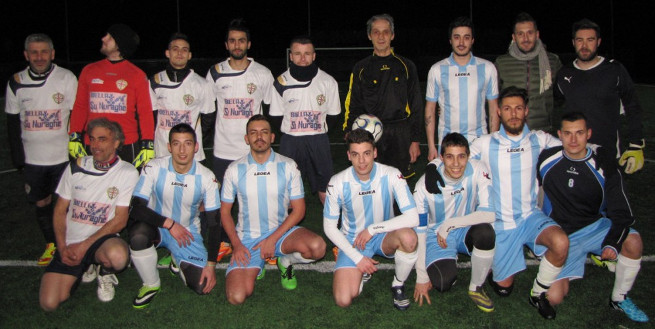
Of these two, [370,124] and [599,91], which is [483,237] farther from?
[599,91]

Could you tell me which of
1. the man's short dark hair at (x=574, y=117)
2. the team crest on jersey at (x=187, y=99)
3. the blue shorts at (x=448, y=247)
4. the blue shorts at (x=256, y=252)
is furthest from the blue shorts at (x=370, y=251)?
the team crest on jersey at (x=187, y=99)

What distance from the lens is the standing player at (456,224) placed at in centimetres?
370

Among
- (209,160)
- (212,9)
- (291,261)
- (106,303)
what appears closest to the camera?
(106,303)

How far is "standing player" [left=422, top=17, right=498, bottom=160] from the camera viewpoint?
15.0 feet

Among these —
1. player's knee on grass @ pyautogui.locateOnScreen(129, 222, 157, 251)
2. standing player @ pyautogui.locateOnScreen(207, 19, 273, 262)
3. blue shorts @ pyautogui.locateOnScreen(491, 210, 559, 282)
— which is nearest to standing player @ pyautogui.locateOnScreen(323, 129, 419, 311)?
blue shorts @ pyautogui.locateOnScreen(491, 210, 559, 282)

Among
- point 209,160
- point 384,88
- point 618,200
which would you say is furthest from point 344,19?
point 618,200

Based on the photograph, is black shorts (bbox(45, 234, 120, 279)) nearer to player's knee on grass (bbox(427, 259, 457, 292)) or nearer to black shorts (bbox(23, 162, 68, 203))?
black shorts (bbox(23, 162, 68, 203))

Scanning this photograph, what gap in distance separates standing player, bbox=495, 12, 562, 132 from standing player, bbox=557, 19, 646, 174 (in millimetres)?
177

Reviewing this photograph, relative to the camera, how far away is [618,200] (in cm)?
355

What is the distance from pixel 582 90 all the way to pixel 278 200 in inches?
101

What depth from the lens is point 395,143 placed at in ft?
16.0

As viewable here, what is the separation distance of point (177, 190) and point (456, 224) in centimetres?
204

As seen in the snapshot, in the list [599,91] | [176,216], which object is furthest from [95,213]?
[599,91]

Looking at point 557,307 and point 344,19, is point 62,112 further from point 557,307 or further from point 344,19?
point 344,19
